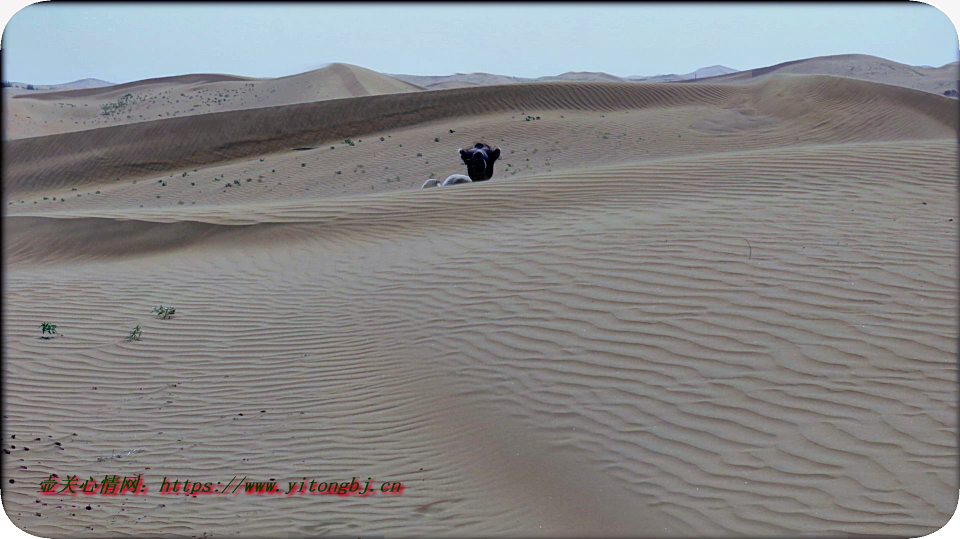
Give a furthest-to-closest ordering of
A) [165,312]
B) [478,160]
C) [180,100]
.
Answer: [180,100], [478,160], [165,312]

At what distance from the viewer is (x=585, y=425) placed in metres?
4.62

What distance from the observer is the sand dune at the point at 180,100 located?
1630 inches

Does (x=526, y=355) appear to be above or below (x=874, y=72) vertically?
below

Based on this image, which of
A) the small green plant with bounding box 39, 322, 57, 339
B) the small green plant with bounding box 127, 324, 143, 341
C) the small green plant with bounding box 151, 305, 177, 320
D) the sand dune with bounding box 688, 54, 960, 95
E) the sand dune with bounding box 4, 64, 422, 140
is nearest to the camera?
the small green plant with bounding box 127, 324, 143, 341

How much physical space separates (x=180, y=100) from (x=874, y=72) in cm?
4689

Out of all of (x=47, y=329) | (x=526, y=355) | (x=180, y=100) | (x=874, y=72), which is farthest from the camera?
(x=180, y=100)

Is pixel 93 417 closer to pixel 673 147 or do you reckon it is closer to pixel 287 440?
pixel 287 440

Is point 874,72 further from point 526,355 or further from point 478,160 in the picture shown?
point 526,355

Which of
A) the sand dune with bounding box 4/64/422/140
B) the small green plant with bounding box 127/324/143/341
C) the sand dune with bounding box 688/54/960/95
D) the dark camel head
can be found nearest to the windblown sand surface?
the small green plant with bounding box 127/324/143/341

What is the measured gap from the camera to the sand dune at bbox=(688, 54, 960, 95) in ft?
131

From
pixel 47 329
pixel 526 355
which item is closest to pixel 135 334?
pixel 47 329

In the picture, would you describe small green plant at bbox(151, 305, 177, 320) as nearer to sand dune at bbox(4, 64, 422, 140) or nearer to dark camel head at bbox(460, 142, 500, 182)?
dark camel head at bbox(460, 142, 500, 182)

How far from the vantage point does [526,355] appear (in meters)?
5.61

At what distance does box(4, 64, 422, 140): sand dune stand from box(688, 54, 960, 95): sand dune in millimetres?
23899
